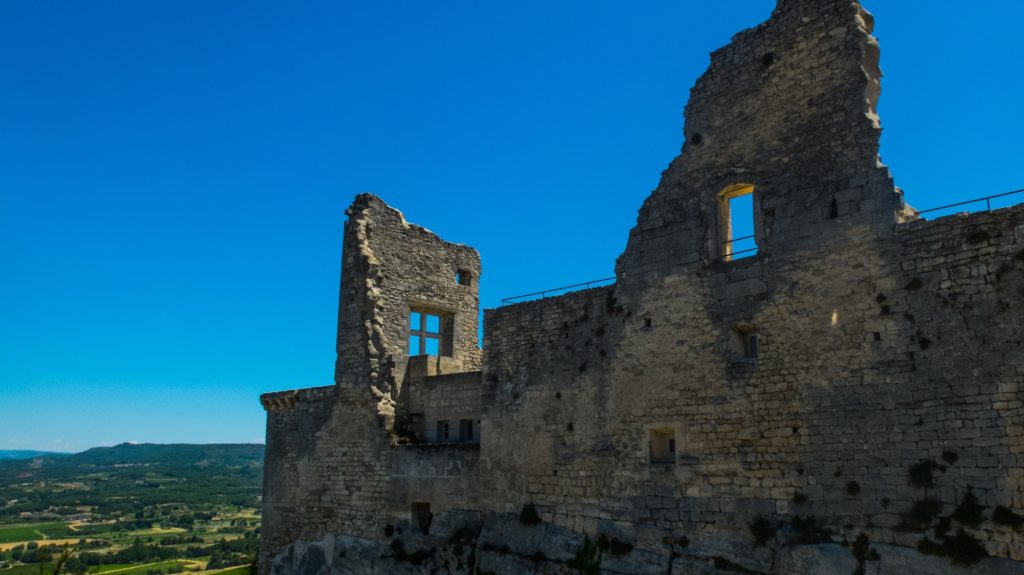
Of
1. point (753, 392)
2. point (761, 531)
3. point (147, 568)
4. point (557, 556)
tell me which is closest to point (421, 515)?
point (557, 556)

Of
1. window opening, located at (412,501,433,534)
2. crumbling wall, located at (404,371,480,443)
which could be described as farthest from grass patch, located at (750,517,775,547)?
window opening, located at (412,501,433,534)

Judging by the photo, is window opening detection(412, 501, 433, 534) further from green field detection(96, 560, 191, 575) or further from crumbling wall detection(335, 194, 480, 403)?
green field detection(96, 560, 191, 575)

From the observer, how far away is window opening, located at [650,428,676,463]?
14.2 meters

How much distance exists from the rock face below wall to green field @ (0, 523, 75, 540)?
98320mm

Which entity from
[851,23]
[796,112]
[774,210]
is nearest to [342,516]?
[774,210]

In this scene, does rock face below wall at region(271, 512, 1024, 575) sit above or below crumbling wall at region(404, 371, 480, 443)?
below

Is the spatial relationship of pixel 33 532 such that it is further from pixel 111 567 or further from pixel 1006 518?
pixel 1006 518

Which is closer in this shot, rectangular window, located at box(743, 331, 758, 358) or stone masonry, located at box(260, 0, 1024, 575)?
stone masonry, located at box(260, 0, 1024, 575)

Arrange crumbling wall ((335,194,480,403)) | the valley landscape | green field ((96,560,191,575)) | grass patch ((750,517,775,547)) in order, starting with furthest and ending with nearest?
the valley landscape
green field ((96,560,191,575))
crumbling wall ((335,194,480,403))
grass patch ((750,517,775,547))

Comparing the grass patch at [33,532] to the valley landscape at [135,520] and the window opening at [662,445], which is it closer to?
the valley landscape at [135,520]

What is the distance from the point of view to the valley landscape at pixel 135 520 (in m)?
80.8

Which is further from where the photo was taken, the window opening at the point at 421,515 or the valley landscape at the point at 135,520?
the valley landscape at the point at 135,520

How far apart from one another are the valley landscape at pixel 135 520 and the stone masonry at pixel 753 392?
36894 millimetres

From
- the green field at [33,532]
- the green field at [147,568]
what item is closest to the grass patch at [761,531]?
the green field at [147,568]
